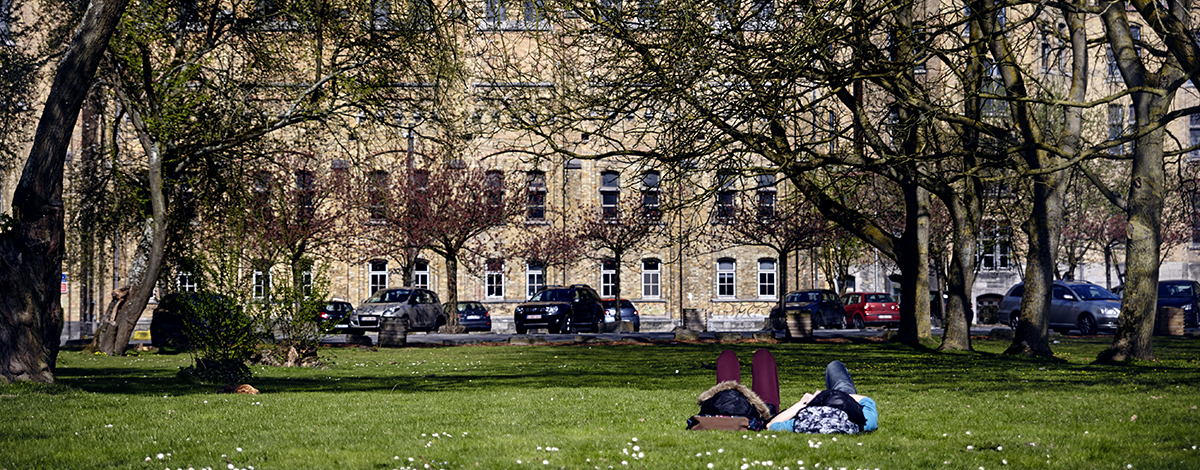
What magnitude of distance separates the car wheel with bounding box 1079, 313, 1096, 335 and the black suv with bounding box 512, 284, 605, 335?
15.1 metres

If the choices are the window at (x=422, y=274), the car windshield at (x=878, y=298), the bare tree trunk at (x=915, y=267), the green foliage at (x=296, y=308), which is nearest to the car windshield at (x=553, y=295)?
the window at (x=422, y=274)

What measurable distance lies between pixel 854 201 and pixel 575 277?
14930 millimetres

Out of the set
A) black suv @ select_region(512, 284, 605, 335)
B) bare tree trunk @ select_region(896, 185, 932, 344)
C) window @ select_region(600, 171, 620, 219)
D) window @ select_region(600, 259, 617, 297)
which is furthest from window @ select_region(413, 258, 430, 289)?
bare tree trunk @ select_region(896, 185, 932, 344)

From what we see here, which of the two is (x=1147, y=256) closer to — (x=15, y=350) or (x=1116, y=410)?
(x=1116, y=410)

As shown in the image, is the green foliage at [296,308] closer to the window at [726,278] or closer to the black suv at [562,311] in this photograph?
the black suv at [562,311]

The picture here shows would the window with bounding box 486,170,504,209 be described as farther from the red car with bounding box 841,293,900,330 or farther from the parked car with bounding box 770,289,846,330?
the red car with bounding box 841,293,900,330

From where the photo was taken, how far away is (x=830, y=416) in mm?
7773

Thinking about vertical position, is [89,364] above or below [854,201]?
below

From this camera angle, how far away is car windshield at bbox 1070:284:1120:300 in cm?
3116

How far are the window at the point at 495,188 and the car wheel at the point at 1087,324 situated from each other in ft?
71.3

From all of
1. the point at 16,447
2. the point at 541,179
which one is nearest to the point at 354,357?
the point at 16,447

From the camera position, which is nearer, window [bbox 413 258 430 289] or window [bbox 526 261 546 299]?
window [bbox 413 258 430 289]

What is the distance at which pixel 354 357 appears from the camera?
2095 centimetres

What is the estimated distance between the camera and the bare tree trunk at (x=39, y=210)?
1107 centimetres
